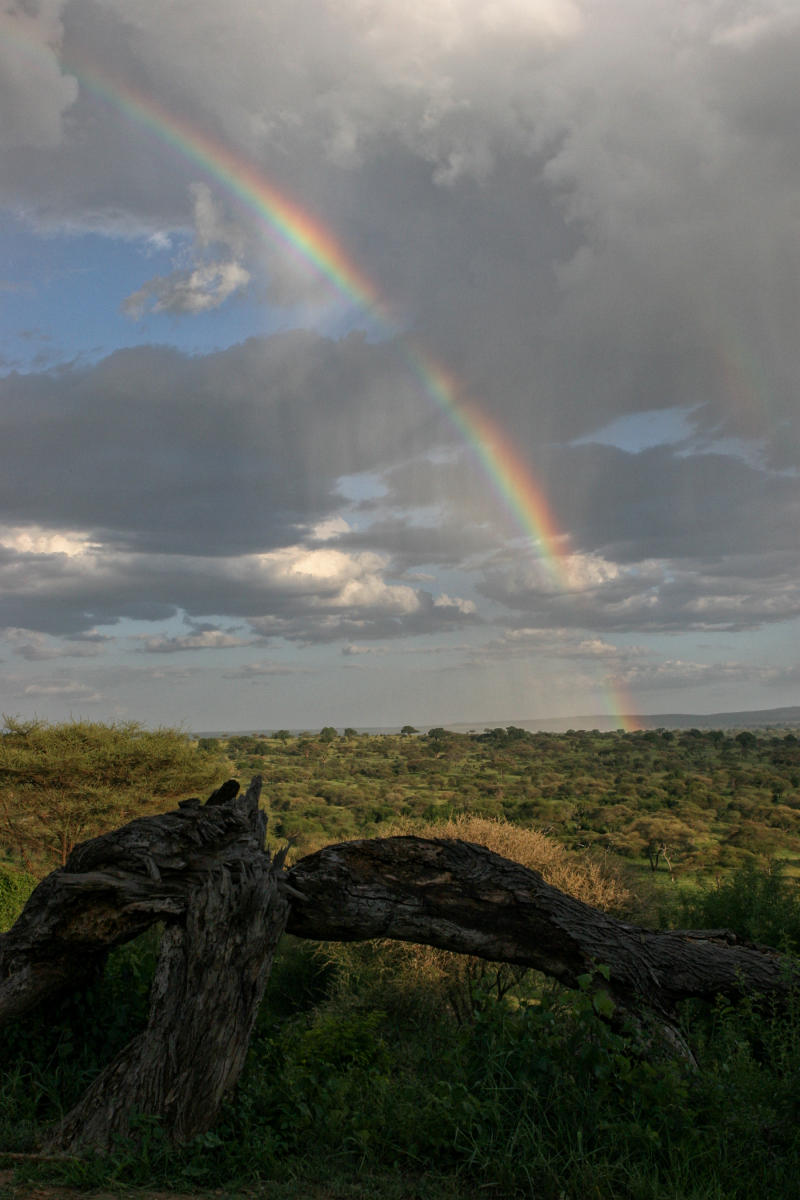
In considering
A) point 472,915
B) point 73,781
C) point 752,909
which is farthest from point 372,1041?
point 73,781

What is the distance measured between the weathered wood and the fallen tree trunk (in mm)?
13

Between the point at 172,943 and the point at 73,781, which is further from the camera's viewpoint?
the point at 73,781

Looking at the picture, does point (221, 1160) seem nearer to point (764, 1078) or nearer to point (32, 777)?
point (764, 1078)

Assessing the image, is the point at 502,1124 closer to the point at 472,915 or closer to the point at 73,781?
the point at 472,915

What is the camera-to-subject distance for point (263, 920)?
7285 millimetres

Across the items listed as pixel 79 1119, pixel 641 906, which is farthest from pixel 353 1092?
pixel 641 906

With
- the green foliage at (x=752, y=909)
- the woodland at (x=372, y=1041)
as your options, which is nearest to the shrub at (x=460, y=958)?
the green foliage at (x=752, y=909)

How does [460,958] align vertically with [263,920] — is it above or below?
below

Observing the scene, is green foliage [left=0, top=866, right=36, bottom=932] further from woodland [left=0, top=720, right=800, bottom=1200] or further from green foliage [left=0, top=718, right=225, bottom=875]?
green foliage [left=0, top=718, right=225, bottom=875]

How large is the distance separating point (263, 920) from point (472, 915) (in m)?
2.08

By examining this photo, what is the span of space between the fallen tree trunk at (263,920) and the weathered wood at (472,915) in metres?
0.01

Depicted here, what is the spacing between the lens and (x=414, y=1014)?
16531 mm

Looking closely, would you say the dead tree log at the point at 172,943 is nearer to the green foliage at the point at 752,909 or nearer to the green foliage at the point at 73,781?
the green foliage at the point at 752,909

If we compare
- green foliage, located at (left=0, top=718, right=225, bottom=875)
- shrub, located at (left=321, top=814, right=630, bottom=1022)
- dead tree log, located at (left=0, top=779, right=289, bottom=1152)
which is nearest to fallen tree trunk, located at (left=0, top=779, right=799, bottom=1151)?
dead tree log, located at (left=0, top=779, right=289, bottom=1152)
